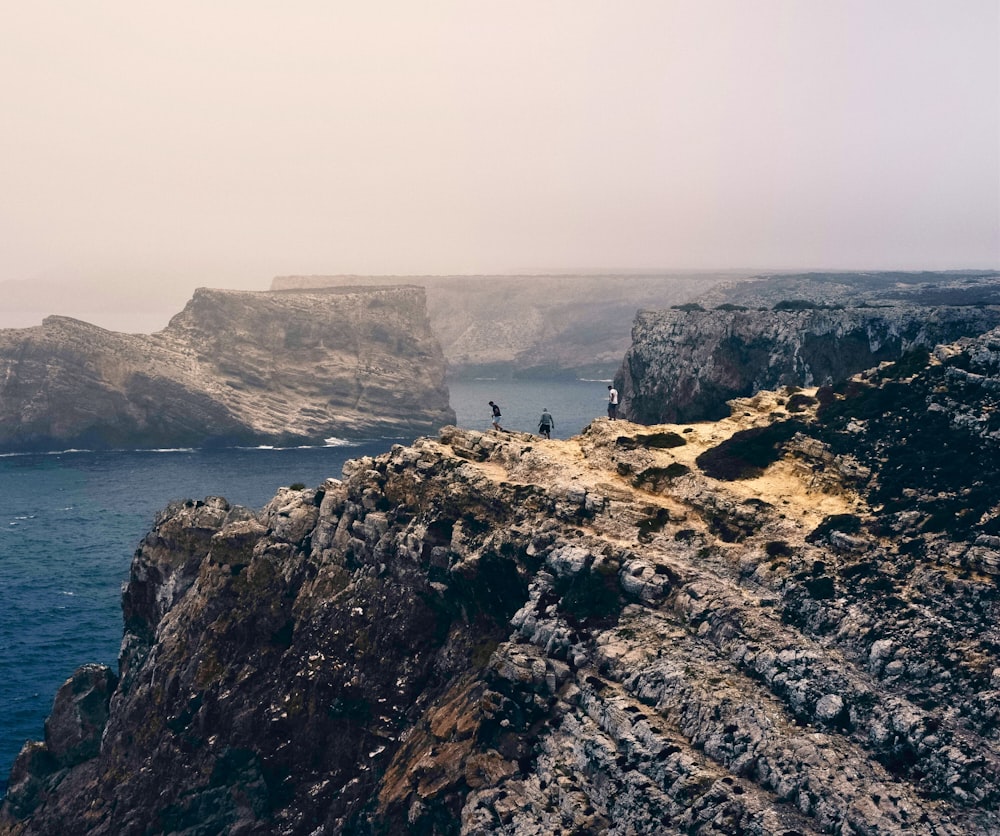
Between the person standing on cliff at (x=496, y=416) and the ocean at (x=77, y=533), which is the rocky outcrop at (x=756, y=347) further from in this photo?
the ocean at (x=77, y=533)

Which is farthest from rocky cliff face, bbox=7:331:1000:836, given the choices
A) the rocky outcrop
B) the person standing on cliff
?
the rocky outcrop

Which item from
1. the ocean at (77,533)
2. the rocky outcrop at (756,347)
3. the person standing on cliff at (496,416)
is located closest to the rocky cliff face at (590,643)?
the person standing on cliff at (496,416)

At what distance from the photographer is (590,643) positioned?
44.8 meters

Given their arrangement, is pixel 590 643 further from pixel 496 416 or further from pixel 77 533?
pixel 77 533

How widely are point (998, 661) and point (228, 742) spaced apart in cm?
4152

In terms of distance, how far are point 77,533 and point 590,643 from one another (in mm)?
103426

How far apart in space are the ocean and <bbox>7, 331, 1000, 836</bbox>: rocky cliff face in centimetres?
1897

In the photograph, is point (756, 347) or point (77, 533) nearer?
point (756, 347)

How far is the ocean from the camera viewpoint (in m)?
83.4

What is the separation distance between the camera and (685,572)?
46719 millimetres

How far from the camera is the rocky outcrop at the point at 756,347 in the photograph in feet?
335

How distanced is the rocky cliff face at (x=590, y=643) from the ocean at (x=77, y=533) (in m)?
19.0

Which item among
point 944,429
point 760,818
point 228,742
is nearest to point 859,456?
point 944,429

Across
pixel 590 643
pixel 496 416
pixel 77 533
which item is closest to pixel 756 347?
pixel 496 416
